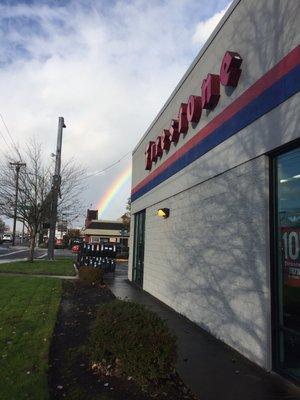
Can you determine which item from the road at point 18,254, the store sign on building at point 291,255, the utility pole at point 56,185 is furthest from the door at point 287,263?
the road at point 18,254

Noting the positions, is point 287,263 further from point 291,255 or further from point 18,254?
point 18,254

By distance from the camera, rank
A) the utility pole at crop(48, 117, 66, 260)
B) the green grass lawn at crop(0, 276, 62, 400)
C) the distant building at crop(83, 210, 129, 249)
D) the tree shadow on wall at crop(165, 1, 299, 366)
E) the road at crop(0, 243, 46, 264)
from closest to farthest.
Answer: the green grass lawn at crop(0, 276, 62, 400)
the tree shadow on wall at crop(165, 1, 299, 366)
the utility pole at crop(48, 117, 66, 260)
the road at crop(0, 243, 46, 264)
the distant building at crop(83, 210, 129, 249)

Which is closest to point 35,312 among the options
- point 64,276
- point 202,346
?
point 202,346

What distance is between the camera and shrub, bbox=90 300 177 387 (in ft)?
18.1

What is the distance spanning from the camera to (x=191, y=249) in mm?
10312

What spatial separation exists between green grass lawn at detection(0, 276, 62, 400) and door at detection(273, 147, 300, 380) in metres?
2.91

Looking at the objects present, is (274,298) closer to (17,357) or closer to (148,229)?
(17,357)

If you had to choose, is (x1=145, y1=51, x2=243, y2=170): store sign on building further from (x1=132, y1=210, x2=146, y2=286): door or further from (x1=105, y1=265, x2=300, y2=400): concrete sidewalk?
(x1=105, y1=265, x2=300, y2=400): concrete sidewalk

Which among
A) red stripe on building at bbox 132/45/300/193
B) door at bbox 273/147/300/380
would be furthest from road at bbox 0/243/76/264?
door at bbox 273/147/300/380

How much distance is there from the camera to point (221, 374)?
617 cm

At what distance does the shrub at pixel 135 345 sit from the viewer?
18.1 feet

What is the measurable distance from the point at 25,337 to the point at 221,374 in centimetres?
340

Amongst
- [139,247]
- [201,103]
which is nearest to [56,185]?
[139,247]

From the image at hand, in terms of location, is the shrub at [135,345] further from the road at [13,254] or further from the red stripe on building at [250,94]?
the road at [13,254]
